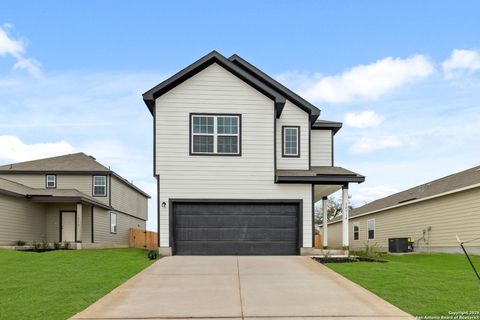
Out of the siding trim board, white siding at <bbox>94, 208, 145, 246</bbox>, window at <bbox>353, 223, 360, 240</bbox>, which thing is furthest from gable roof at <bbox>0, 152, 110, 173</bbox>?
window at <bbox>353, 223, 360, 240</bbox>

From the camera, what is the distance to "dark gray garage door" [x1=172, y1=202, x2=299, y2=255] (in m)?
17.6

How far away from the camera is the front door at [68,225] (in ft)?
92.5

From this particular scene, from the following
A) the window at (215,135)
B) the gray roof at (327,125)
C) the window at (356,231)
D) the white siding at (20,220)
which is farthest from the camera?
the window at (356,231)

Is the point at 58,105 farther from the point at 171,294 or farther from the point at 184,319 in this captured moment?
the point at 184,319

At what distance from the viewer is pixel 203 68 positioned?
18344 millimetres

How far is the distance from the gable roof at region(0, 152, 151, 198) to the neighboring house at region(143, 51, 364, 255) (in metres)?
13.5

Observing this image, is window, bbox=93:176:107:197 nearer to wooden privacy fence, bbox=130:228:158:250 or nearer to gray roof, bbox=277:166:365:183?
wooden privacy fence, bbox=130:228:158:250

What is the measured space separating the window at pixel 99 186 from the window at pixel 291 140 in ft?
51.7

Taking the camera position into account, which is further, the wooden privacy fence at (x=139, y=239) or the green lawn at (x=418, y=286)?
the wooden privacy fence at (x=139, y=239)

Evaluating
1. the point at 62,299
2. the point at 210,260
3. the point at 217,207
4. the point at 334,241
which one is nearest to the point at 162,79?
the point at 217,207

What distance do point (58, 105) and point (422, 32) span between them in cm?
1588

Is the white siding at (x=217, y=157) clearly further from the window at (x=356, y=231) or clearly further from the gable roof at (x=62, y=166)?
the window at (x=356, y=231)

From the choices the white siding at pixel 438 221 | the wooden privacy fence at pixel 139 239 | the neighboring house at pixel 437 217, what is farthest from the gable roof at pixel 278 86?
the wooden privacy fence at pixel 139 239

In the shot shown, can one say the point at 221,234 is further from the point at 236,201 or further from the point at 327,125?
the point at 327,125
